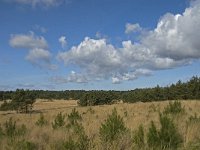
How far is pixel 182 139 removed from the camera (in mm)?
11000

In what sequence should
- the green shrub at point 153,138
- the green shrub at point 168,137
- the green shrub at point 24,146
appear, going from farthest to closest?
the green shrub at point 168,137
the green shrub at point 153,138
the green shrub at point 24,146

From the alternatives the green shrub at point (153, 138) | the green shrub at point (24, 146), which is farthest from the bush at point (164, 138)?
the green shrub at point (24, 146)

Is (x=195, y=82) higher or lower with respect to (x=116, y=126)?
higher

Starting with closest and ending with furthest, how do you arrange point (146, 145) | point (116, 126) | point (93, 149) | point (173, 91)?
1. point (93, 149)
2. point (146, 145)
3. point (116, 126)
4. point (173, 91)

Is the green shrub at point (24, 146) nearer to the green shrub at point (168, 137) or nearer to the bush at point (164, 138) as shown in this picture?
the bush at point (164, 138)

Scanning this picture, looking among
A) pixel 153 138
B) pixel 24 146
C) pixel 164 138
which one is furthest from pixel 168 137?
pixel 24 146

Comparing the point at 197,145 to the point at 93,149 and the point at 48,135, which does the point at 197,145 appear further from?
the point at 48,135

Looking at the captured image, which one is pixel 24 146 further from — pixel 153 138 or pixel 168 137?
pixel 168 137

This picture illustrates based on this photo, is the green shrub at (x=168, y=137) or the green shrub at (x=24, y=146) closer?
the green shrub at (x=24, y=146)

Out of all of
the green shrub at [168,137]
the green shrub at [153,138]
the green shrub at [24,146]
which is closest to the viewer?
the green shrub at [24,146]

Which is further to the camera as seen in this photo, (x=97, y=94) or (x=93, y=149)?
(x=97, y=94)

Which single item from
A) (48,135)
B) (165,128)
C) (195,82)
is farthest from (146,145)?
(195,82)

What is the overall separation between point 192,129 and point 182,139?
1572mm

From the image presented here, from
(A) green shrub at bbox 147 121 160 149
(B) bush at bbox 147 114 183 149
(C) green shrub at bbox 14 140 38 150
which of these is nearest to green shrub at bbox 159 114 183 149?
(B) bush at bbox 147 114 183 149
